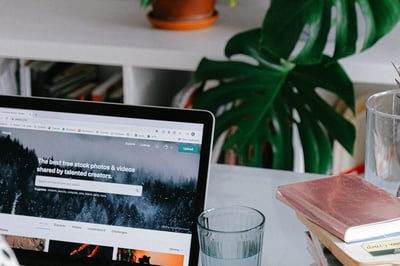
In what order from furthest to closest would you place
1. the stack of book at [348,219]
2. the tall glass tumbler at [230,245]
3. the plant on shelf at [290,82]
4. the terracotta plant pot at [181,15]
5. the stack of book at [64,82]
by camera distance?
1. the stack of book at [64,82]
2. the terracotta plant pot at [181,15]
3. the plant on shelf at [290,82]
4. the tall glass tumbler at [230,245]
5. the stack of book at [348,219]

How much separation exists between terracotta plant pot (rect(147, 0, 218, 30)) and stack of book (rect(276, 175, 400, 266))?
1.17 m

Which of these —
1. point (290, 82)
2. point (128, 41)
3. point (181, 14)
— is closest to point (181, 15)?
point (181, 14)

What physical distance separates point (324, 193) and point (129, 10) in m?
1.51

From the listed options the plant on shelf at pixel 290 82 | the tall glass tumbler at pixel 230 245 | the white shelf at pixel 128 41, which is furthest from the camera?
the white shelf at pixel 128 41

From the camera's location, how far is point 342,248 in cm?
83

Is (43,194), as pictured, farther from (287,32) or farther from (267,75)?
(267,75)

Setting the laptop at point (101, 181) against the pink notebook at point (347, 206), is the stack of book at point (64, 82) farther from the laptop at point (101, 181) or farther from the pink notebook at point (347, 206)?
the pink notebook at point (347, 206)

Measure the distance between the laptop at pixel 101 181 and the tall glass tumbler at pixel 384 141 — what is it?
23 cm

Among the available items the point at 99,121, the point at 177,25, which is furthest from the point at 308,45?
the point at 99,121

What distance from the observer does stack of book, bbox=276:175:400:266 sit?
32.8 inches

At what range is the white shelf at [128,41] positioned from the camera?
6.35ft

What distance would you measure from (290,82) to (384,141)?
77cm

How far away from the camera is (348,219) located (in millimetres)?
864

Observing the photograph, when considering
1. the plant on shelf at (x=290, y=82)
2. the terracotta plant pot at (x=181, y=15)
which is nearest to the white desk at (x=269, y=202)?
the plant on shelf at (x=290, y=82)
